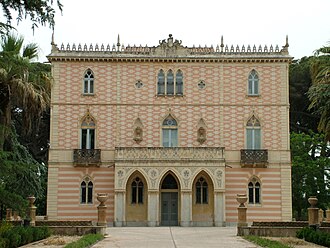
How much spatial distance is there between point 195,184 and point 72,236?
42.8 ft

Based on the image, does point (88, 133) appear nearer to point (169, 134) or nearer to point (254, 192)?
point (169, 134)

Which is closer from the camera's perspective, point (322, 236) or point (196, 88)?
point (322, 236)

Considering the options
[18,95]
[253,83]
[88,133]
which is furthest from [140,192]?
[18,95]

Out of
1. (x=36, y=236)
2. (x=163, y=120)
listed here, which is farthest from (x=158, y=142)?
(x=36, y=236)

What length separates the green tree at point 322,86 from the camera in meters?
23.7

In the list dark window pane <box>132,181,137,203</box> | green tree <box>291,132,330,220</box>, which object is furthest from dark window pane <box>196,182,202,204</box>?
green tree <box>291,132,330,220</box>

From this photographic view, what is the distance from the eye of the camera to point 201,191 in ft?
124

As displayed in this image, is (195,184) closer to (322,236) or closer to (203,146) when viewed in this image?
(203,146)

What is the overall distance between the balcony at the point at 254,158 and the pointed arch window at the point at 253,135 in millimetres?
543

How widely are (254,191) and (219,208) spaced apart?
2525mm

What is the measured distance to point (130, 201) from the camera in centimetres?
3744

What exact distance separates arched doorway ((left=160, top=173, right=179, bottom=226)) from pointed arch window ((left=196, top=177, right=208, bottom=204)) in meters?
1.23

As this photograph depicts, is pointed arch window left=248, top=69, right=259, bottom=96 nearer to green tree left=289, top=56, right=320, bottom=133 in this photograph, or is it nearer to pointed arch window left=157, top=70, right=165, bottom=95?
pointed arch window left=157, top=70, right=165, bottom=95

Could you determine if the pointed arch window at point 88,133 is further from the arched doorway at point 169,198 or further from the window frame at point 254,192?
the window frame at point 254,192
